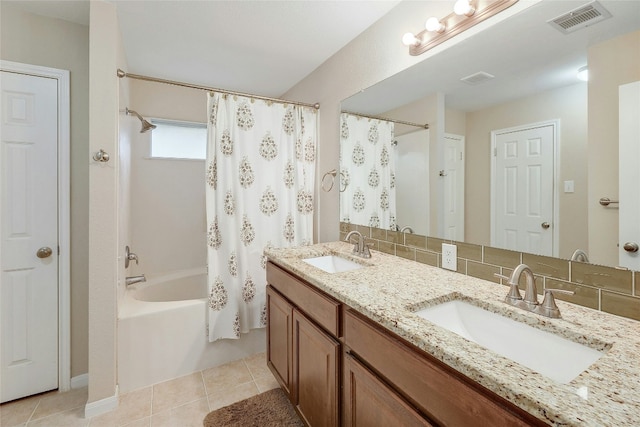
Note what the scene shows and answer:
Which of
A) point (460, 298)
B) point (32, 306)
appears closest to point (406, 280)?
point (460, 298)

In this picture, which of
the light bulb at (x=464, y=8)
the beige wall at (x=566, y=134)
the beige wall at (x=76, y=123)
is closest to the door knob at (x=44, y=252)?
the beige wall at (x=76, y=123)

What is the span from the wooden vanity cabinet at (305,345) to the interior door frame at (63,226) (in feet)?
4.22

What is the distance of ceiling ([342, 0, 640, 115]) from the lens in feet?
3.17

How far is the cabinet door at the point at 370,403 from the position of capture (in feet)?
2.71

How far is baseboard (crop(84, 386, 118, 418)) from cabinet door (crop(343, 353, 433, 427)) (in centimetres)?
149

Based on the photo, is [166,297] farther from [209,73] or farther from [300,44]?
[300,44]

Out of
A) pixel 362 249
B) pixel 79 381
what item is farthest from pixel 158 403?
pixel 362 249

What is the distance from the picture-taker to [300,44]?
2.12 m

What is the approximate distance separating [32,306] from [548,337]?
2.60 metres

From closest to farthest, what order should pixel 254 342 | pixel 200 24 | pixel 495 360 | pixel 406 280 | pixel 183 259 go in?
pixel 495 360, pixel 406 280, pixel 200 24, pixel 254 342, pixel 183 259

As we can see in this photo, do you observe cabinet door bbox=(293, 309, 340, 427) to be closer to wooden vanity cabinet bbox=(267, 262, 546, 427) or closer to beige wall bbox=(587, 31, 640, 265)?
wooden vanity cabinet bbox=(267, 262, 546, 427)

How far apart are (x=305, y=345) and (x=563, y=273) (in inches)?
42.7

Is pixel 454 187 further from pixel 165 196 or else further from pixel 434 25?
pixel 165 196

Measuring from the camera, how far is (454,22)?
135 centimetres
